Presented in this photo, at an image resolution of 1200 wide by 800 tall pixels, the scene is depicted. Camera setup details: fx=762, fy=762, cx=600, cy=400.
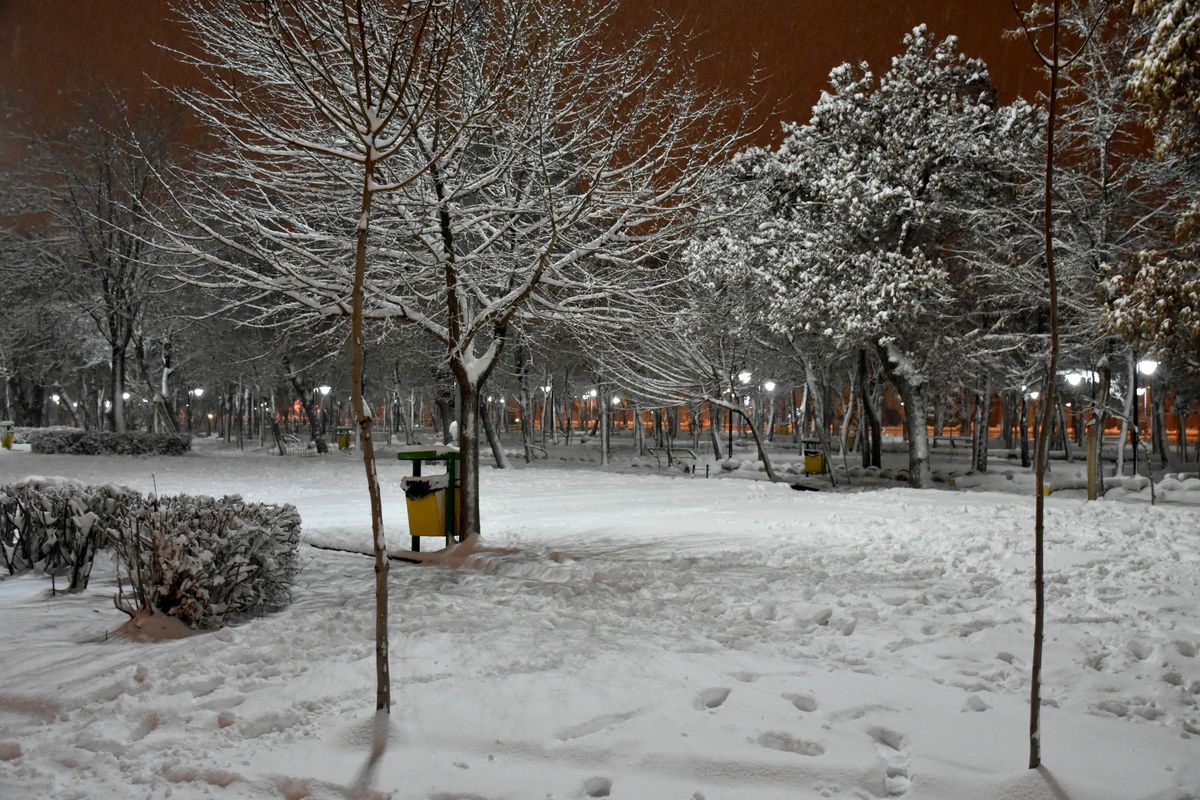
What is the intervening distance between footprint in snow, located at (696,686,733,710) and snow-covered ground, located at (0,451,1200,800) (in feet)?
0.05

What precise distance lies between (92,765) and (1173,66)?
1241cm

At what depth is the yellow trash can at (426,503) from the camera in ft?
31.1

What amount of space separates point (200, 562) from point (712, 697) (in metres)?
3.72

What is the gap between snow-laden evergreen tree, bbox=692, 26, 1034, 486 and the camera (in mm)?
18562

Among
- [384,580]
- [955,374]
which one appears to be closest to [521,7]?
[384,580]

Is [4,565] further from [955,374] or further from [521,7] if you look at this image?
[955,374]

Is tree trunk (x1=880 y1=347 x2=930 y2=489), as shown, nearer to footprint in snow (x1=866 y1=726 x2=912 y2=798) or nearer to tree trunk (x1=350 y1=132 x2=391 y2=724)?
footprint in snow (x1=866 y1=726 x2=912 y2=798)

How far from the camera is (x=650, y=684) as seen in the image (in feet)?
14.2

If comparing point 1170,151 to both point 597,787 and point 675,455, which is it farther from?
point 675,455

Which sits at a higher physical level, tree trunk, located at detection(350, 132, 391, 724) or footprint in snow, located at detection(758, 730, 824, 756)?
tree trunk, located at detection(350, 132, 391, 724)

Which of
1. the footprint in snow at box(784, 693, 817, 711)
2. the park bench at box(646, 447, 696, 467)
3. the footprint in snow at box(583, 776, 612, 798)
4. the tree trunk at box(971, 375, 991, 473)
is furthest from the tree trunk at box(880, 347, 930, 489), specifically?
the footprint in snow at box(583, 776, 612, 798)

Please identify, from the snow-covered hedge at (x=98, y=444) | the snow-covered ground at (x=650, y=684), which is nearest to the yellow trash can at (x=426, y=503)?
the snow-covered ground at (x=650, y=684)

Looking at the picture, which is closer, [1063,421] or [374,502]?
[374,502]

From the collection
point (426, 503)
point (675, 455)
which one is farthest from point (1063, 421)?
point (426, 503)
